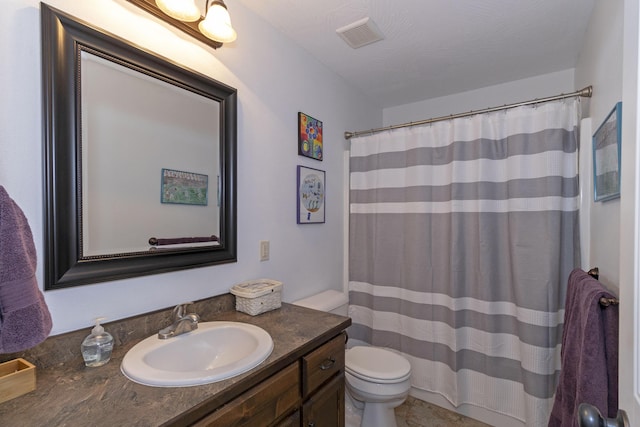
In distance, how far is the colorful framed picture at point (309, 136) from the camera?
1.89m

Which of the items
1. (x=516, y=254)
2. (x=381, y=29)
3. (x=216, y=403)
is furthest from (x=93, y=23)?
(x=516, y=254)

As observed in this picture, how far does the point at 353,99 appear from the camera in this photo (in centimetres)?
246

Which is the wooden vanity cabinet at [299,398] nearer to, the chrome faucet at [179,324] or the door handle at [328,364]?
the door handle at [328,364]

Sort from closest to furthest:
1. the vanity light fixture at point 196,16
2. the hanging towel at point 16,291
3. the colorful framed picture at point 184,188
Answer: the hanging towel at point 16,291 → the vanity light fixture at point 196,16 → the colorful framed picture at point 184,188

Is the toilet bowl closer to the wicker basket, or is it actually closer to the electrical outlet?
the wicker basket

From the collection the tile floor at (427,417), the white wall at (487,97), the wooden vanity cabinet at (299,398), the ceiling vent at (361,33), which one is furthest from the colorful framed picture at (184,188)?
the white wall at (487,97)

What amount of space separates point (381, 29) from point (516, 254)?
1508mm

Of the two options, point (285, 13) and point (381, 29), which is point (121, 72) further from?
point (381, 29)

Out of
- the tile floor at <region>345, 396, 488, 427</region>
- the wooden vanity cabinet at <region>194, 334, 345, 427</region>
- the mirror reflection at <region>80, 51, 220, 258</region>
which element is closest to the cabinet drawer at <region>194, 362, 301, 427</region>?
the wooden vanity cabinet at <region>194, 334, 345, 427</region>

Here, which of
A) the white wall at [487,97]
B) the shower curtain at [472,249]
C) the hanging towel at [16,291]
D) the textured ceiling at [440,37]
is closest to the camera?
the hanging towel at [16,291]

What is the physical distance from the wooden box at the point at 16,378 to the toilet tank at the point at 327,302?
121cm

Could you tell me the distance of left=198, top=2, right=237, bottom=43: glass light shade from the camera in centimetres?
121

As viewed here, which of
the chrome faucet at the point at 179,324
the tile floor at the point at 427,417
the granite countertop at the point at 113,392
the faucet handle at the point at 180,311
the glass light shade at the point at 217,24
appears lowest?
the tile floor at the point at 427,417

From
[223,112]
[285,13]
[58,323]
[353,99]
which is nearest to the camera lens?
[58,323]
